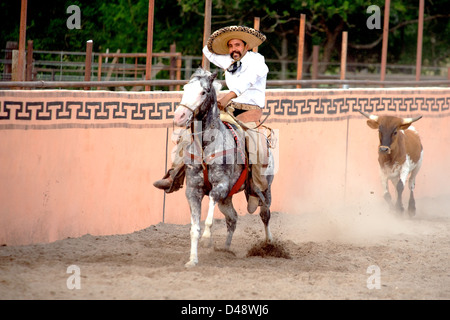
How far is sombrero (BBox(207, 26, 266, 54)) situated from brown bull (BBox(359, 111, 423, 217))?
409cm

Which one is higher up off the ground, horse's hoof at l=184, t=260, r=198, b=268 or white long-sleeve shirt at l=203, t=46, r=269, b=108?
white long-sleeve shirt at l=203, t=46, r=269, b=108

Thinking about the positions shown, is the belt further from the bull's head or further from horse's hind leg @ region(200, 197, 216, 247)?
the bull's head

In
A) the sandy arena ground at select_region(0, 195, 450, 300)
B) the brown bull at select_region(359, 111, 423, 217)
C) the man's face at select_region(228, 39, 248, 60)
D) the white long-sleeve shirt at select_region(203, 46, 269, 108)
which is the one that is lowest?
the sandy arena ground at select_region(0, 195, 450, 300)

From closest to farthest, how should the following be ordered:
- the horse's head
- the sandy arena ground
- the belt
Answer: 1. the sandy arena ground
2. the horse's head
3. the belt

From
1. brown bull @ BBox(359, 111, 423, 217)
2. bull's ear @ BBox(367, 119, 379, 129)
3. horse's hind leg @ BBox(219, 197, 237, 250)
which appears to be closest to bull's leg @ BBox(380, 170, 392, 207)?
brown bull @ BBox(359, 111, 423, 217)

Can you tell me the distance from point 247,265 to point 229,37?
2343 mm

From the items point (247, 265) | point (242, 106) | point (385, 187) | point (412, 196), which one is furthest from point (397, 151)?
point (247, 265)

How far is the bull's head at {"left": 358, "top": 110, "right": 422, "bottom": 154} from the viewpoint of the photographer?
1175 cm

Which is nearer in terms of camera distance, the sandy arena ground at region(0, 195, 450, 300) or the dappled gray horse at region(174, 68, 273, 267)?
the sandy arena ground at region(0, 195, 450, 300)

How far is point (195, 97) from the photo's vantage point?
737 cm

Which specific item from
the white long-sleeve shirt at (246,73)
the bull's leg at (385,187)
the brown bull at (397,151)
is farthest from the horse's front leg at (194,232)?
the bull's leg at (385,187)

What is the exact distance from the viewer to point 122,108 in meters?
9.58
